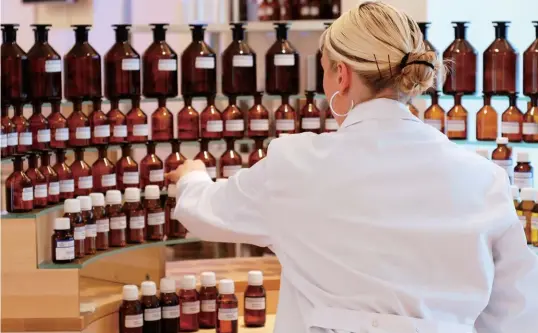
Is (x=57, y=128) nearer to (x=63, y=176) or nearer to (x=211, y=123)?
(x=63, y=176)

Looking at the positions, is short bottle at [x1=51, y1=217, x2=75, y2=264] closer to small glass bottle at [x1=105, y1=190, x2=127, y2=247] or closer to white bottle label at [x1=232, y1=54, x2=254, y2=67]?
small glass bottle at [x1=105, y1=190, x2=127, y2=247]

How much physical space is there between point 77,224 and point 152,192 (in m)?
0.31

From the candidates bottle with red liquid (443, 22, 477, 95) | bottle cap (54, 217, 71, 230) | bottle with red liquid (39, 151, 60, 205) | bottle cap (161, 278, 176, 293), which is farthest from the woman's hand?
bottle with red liquid (443, 22, 477, 95)

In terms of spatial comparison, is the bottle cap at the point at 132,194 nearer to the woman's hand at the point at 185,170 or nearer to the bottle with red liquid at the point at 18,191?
the bottle with red liquid at the point at 18,191

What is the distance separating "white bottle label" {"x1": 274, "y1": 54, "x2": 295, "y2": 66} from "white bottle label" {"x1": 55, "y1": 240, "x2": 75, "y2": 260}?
0.94 metres

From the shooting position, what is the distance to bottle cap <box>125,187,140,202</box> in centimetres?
339

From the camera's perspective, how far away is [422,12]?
12.9ft

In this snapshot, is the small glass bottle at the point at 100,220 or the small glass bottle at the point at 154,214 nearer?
the small glass bottle at the point at 100,220

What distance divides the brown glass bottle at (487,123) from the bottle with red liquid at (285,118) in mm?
649

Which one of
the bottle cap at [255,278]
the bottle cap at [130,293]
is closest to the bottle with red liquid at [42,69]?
the bottle cap at [130,293]

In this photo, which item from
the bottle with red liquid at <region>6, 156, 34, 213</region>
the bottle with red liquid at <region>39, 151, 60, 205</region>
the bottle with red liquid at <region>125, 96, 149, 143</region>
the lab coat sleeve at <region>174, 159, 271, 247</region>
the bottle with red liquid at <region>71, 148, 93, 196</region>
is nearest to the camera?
the lab coat sleeve at <region>174, 159, 271, 247</region>

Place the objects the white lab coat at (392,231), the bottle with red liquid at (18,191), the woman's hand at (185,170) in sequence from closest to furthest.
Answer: the white lab coat at (392,231), the woman's hand at (185,170), the bottle with red liquid at (18,191)

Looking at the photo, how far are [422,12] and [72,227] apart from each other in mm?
1611

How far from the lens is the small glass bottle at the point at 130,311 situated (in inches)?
133
